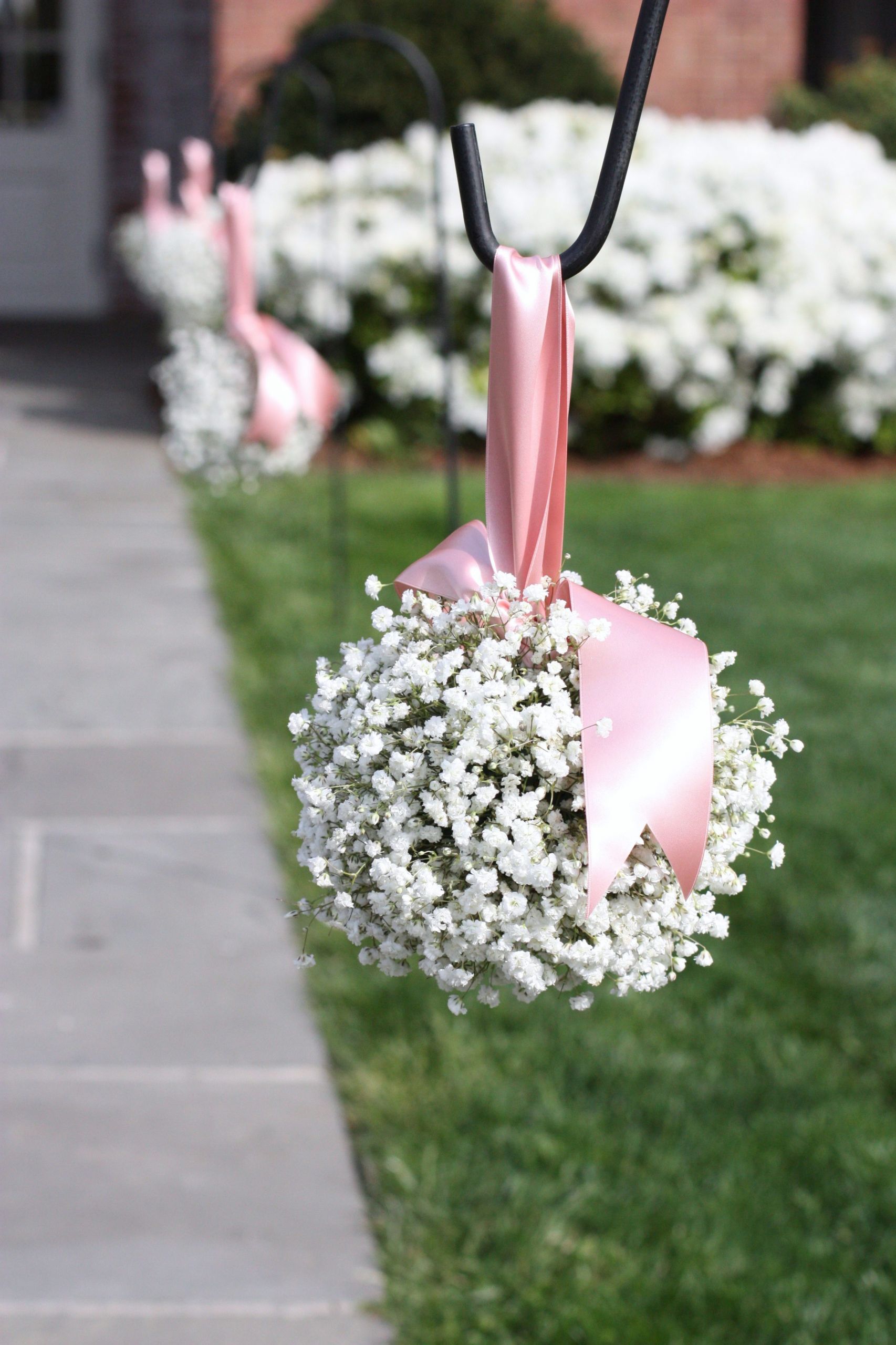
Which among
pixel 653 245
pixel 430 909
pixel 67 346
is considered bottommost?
pixel 67 346

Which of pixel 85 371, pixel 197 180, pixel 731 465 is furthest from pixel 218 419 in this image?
pixel 85 371

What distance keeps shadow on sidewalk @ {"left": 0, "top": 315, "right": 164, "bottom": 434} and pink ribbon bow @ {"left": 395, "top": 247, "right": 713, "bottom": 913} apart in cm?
800

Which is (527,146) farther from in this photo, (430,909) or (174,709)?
(430,909)

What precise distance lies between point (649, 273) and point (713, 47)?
387 cm

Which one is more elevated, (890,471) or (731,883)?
(731,883)

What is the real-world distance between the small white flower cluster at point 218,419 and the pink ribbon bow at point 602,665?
6.29 feet

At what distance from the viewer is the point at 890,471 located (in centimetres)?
816

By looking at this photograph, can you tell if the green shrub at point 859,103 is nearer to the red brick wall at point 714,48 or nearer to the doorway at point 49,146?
the red brick wall at point 714,48

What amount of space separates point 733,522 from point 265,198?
296 centimetres

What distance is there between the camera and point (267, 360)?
8.37ft

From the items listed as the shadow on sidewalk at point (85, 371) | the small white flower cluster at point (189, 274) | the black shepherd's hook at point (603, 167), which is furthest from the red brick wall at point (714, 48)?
the black shepherd's hook at point (603, 167)

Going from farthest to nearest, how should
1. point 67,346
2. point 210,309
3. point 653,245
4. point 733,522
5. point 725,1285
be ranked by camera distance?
point 67,346 < point 653,245 < point 733,522 < point 210,309 < point 725,1285

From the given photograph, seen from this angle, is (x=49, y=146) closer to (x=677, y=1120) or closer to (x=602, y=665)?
(x=677, y=1120)

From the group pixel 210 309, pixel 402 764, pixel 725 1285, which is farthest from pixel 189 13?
pixel 402 764
